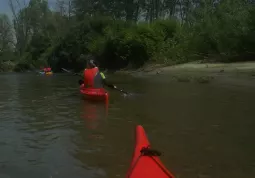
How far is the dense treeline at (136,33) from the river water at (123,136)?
33.1 feet

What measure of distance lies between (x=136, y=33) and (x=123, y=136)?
26.9 m

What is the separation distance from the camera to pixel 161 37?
108 ft

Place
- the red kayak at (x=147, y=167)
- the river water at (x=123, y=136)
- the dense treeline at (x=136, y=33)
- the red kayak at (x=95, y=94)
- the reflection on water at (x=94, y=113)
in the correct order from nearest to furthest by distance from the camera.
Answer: the red kayak at (x=147, y=167) < the river water at (x=123, y=136) < the reflection on water at (x=94, y=113) < the red kayak at (x=95, y=94) < the dense treeline at (x=136, y=33)

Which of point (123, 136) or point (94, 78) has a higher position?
point (94, 78)

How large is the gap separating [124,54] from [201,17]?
10.5 meters

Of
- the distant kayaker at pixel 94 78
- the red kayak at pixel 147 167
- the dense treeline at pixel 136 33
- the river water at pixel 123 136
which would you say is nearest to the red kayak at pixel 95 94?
the distant kayaker at pixel 94 78

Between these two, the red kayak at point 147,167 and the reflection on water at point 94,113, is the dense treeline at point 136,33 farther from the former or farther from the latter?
the red kayak at point 147,167

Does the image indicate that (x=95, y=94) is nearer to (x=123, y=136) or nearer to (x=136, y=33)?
(x=123, y=136)

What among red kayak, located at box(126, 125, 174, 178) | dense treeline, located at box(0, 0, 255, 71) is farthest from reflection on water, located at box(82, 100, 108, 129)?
dense treeline, located at box(0, 0, 255, 71)

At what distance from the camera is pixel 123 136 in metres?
7.13

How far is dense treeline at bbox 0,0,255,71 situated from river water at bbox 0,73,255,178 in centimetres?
1009

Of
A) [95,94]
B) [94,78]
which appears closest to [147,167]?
[95,94]

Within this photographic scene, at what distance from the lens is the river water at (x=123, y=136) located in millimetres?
5238

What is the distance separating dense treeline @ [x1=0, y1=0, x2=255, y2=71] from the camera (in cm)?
2139
